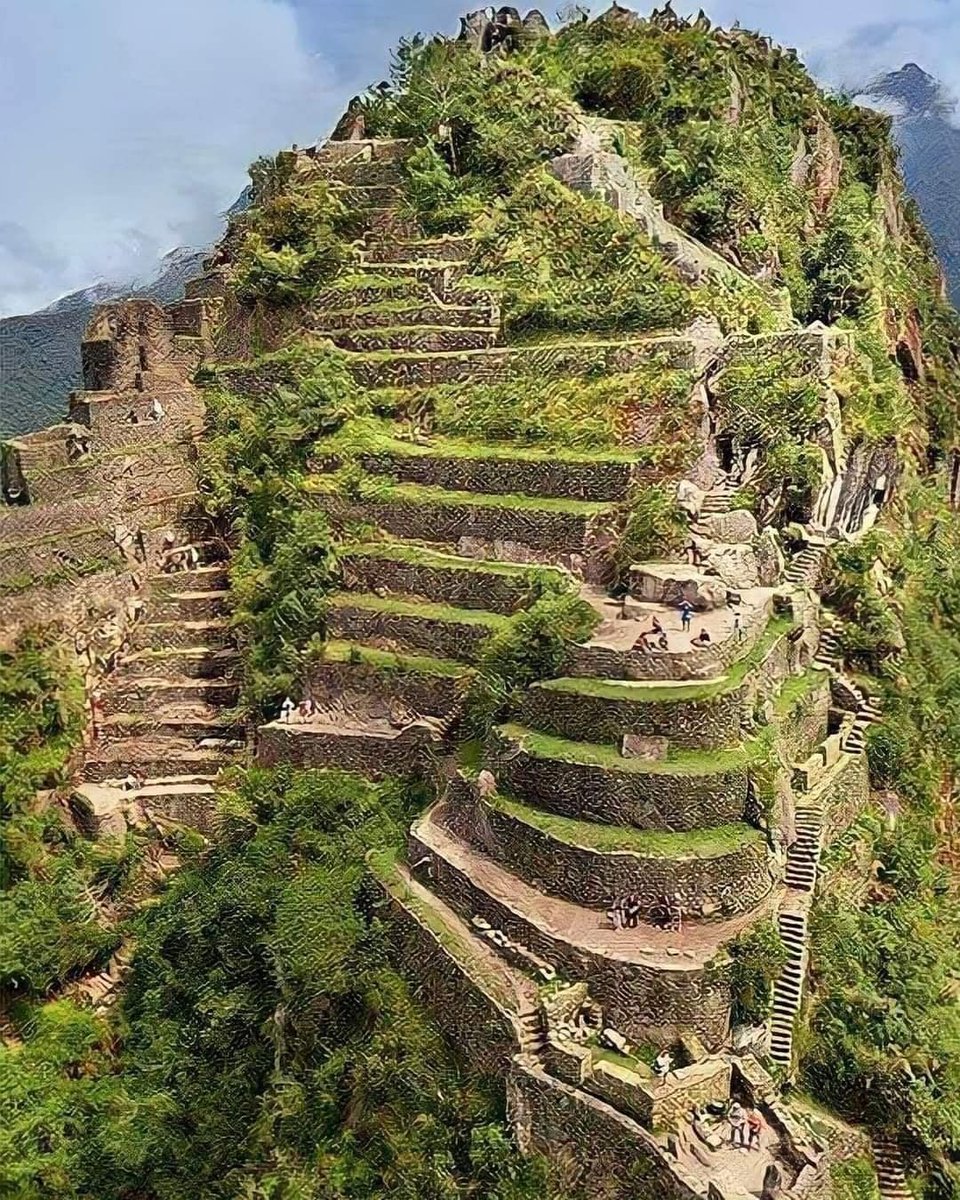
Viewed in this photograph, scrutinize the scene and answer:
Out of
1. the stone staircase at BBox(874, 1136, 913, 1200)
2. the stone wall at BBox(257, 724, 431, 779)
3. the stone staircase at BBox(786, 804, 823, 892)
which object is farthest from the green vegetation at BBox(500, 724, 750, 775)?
the stone staircase at BBox(874, 1136, 913, 1200)

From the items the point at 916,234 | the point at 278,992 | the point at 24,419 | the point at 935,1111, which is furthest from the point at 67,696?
the point at 916,234

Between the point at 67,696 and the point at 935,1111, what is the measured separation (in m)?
13.3

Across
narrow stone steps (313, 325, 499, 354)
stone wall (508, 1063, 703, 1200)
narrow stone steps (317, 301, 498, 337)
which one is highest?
narrow stone steps (317, 301, 498, 337)

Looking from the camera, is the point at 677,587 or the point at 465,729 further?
the point at 465,729

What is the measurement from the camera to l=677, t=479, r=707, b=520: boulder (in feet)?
56.1

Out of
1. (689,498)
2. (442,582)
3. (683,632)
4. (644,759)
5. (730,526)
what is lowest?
(644,759)

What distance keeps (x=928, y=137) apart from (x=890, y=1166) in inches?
2149

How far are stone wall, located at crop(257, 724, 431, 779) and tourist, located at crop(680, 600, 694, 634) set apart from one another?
373cm

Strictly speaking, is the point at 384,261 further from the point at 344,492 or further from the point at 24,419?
the point at 24,419

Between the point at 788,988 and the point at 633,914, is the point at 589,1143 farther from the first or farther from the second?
the point at 788,988

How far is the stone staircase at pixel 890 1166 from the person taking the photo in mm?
12227

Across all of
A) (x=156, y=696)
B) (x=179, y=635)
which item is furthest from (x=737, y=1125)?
(x=179, y=635)

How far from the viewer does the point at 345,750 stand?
16.5 meters

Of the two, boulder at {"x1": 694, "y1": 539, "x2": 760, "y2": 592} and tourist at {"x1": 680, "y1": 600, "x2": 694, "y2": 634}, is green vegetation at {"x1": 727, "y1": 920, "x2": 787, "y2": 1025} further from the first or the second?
boulder at {"x1": 694, "y1": 539, "x2": 760, "y2": 592}
